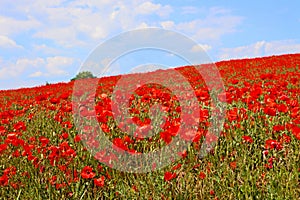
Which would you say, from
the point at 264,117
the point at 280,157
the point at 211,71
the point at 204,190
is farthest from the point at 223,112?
the point at 211,71

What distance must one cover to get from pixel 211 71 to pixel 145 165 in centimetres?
1107

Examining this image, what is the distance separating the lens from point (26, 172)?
419 cm

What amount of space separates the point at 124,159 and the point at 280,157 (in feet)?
5.12

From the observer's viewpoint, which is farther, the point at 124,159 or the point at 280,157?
the point at 124,159

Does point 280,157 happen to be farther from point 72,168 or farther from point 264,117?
point 72,168

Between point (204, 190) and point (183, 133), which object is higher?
point (183, 133)

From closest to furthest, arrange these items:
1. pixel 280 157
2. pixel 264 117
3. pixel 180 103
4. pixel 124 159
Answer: pixel 280 157 < pixel 124 159 < pixel 264 117 < pixel 180 103

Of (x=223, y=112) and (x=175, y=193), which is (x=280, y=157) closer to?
(x=175, y=193)

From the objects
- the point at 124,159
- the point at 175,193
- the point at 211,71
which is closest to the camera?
the point at 175,193

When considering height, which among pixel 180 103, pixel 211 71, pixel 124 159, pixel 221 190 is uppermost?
pixel 211 71

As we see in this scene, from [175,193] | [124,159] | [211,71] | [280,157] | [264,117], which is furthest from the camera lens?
[211,71]

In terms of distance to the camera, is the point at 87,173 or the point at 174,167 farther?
the point at 174,167

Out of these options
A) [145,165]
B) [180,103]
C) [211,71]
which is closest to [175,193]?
[145,165]

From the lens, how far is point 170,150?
4.39 metres
